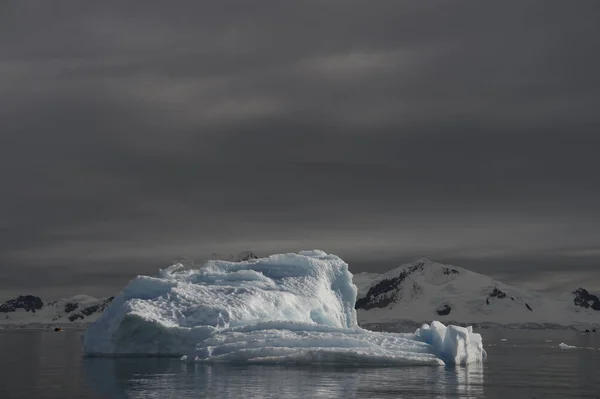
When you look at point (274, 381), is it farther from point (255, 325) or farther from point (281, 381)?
point (255, 325)

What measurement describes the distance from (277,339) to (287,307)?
891 centimetres

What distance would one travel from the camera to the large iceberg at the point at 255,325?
47.3 m

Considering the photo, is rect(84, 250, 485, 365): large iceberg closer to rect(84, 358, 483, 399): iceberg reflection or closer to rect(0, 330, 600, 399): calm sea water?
rect(84, 358, 483, 399): iceberg reflection

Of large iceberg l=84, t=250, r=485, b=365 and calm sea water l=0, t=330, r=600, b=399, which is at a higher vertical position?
large iceberg l=84, t=250, r=485, b=365

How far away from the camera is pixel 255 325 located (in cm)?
4962

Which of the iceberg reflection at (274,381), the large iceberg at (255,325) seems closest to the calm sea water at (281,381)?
the iceberg reflection at (274,381)

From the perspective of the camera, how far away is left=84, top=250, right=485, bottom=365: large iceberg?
155ft

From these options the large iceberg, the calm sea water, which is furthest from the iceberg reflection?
the large iceberg

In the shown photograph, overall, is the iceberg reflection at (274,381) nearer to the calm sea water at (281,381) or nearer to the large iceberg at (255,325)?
the calm sea water at (281,381)

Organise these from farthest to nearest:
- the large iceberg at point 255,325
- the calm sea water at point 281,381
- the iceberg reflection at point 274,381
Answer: the large iceberg at point 255,325 → the calm sea water at point 281,381 → the iceberg reflection at point 274,381

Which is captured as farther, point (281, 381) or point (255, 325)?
point (255, 325)

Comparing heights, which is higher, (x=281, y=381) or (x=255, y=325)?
(x=255, y=325)

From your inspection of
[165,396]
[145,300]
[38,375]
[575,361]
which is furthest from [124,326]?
[575,361]

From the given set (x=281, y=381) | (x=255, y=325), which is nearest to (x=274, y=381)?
(x=281, y=381)
